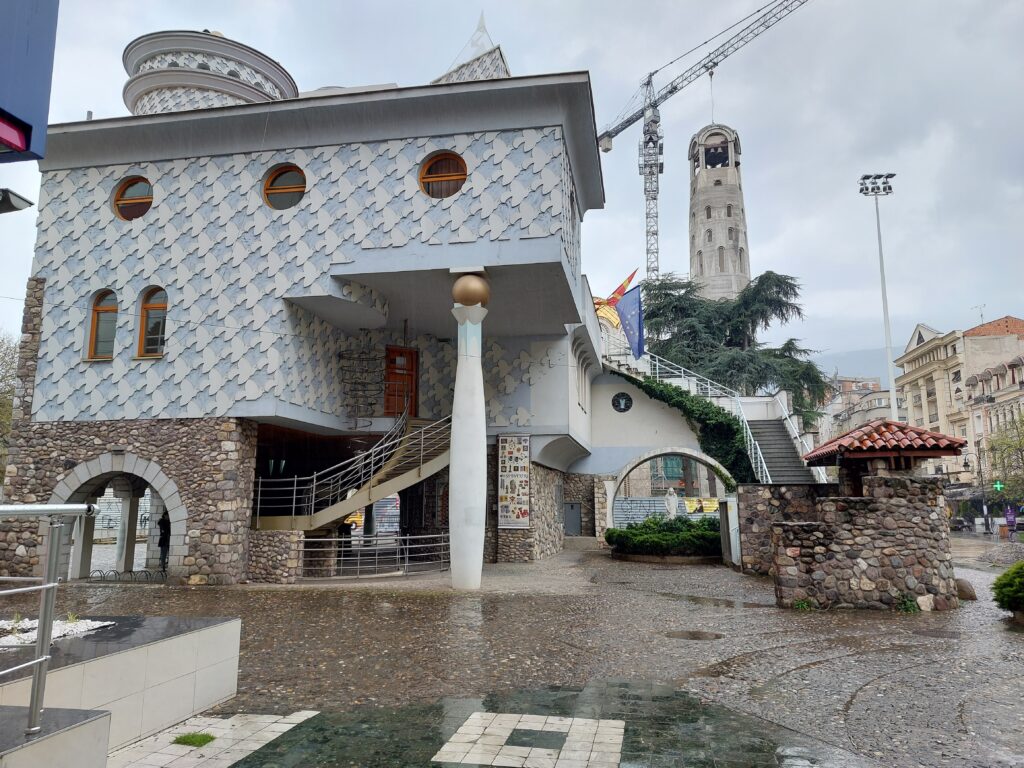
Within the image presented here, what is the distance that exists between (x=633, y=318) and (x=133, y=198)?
1376cm

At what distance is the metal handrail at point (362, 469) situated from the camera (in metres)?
14.5

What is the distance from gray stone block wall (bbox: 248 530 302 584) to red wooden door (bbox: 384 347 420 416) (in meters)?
4.01

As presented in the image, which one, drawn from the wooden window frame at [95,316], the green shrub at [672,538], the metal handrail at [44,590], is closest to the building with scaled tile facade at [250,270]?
the wooden window frame at [95,316]

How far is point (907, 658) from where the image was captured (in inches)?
263

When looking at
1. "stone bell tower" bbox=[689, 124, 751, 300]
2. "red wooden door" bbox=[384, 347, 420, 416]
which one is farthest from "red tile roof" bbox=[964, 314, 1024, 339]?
"red wooden door" bbox=[384, 347, 420, 416]

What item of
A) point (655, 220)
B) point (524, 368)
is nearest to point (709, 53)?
point (655, 220)

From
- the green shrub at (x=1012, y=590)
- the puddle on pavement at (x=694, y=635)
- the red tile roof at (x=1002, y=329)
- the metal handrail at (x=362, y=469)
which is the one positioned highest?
the red tile roof at (x=1002, y=329)

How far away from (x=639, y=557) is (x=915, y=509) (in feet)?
31.2

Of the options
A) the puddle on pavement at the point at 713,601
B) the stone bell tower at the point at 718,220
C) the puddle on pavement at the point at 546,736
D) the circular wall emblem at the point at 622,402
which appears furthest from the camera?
the stone bell tower at the point at 718,220

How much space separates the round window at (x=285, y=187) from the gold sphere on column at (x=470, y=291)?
4211 millimetres

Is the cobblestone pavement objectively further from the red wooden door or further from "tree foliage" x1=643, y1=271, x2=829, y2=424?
"tree foliage" x1=643, y1=271, x2=829, y2=424

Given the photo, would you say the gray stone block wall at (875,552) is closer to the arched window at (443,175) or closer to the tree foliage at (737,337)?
the arched window at (443,175)

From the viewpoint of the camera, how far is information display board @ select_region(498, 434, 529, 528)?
1689cm

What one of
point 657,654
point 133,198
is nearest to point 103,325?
point 133,198
